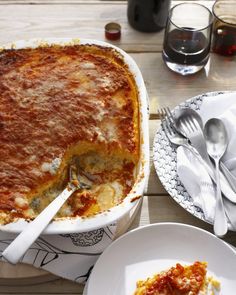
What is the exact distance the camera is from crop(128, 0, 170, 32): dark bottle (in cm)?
211

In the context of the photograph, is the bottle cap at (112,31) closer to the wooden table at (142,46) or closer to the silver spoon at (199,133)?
the wooden table at (142,46)

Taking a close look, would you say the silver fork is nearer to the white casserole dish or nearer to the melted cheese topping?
the white casserole dish

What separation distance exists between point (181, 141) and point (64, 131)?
15.9 inches

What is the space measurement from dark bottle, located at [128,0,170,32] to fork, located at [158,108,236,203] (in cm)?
48

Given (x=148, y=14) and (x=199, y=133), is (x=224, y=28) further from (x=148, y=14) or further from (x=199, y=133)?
(x=199, y=133)

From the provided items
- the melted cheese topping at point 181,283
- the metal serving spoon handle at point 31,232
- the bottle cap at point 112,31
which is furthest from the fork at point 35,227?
the bottle cap at point 112,31

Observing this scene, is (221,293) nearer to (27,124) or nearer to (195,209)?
(195,209)

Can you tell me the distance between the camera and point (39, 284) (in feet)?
4.95

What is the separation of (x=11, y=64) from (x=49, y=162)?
434mm

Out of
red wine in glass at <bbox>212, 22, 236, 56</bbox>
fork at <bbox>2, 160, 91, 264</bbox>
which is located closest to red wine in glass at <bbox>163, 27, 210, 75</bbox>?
red wine in glass at <bbox>212, 22, 236, 56</bbox>

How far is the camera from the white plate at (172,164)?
1.60 metres

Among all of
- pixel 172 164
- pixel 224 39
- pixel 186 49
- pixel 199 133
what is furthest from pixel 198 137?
pixel 224 39

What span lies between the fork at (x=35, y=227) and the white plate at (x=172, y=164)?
261 millimetres

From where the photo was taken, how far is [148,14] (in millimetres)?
2152
